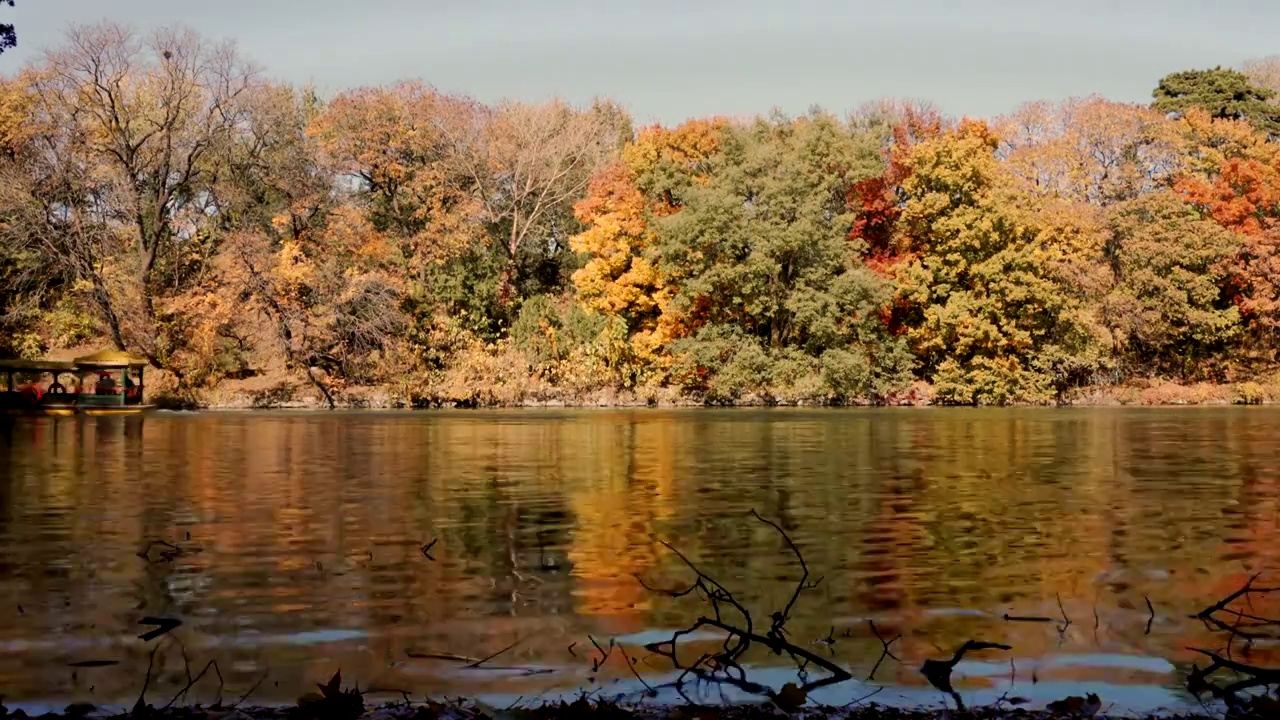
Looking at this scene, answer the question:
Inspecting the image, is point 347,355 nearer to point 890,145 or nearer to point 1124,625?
point 890,145

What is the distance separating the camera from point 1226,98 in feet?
277

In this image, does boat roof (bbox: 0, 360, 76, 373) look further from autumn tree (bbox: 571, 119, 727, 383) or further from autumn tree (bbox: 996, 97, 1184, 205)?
autumn tree (bbox: 996, 97, 1184, 205)

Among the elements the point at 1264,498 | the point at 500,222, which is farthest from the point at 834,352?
the point at 1264,498

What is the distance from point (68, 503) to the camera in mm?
18906

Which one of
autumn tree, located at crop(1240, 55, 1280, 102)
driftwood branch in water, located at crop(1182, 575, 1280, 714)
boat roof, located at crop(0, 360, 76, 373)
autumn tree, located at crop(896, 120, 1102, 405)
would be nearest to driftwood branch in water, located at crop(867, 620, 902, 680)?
driftwood branch in water, located at crop(1182, 575, 1280, 714)

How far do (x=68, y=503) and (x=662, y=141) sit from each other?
5608 centimetres

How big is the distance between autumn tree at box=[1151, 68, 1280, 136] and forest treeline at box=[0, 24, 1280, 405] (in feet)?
29.9

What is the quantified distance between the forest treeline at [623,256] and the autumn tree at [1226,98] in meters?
9.12

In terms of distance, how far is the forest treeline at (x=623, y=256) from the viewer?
218 ft

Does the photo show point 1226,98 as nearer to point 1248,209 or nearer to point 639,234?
point 1248,209

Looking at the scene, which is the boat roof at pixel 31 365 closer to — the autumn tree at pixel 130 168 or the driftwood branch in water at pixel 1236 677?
the autumn tree at pixel 130 168

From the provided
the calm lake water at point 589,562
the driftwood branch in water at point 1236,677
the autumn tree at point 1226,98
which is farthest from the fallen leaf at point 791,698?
the autumn tree at point 1226,98

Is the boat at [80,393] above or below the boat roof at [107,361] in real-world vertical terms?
below

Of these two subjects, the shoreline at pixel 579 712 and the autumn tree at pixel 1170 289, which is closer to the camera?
the shoreline at pixel 579 712
